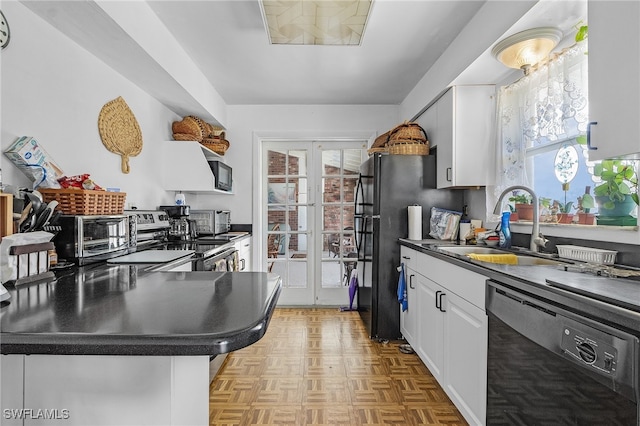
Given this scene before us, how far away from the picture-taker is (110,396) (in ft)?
2.57

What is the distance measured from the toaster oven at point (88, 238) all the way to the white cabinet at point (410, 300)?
6.46 ft

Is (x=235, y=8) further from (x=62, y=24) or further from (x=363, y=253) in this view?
(x=363, y=253)

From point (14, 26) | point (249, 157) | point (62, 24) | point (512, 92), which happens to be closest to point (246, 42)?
point (62, 24)

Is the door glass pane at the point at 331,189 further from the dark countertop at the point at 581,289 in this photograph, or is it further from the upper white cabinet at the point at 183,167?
the dark countertop at the point at 581,289

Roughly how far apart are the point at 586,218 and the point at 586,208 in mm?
61

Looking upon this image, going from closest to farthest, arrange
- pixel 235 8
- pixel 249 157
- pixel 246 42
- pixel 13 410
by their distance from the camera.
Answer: pixel 13 410
pixel 235 8
pixel 246 42
pixel 249 157

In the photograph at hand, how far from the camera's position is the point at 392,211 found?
10.0ft

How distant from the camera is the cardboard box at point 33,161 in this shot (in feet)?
5.27

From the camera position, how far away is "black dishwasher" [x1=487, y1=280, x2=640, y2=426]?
0.86m

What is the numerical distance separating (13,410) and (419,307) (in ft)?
7.35

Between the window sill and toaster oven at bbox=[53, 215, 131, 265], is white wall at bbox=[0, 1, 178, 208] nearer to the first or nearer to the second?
toaster oven at bbox=[53, 215, 131, 265]

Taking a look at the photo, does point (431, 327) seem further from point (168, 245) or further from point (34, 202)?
point (34, 202)

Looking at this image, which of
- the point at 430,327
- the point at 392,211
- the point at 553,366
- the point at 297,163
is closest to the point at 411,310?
the point at 430,327

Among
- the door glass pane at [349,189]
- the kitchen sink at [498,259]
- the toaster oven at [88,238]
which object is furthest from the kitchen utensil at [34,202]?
the door glass pane at [349,189]
